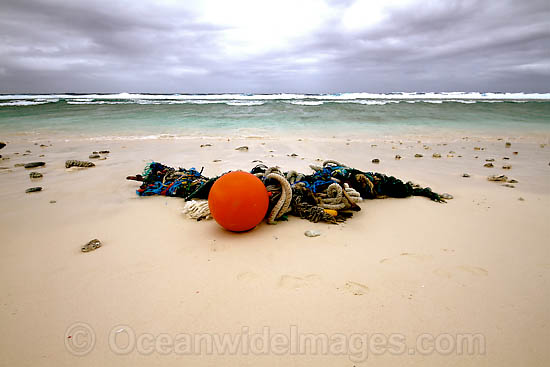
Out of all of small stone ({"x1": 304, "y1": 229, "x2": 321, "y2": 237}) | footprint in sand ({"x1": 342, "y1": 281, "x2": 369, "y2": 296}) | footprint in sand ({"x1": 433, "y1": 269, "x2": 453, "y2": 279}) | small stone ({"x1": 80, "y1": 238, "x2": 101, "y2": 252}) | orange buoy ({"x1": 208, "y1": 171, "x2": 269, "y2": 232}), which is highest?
orange buoy ({"x1": 208, "y1": 171, "x2": 269, "y2": 232})

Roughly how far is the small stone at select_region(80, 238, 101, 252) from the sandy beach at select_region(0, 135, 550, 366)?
0.07m

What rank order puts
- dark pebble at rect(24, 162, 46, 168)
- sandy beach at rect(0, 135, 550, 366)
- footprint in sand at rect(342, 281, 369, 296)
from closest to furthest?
sandy beach at rect(0, 135, 550, 366) < footprint in sand at rect(342, 281, 369, 296) < dark pebble at rect(24, 162, 46, 168)

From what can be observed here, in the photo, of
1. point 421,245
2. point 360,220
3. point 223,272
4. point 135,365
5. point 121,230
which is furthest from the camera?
point 360,220

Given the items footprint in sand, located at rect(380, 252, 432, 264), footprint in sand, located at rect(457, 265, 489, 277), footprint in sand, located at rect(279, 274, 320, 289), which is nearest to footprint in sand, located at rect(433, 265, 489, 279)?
footprint in sand, located at rect(457, 265, 489, 277)

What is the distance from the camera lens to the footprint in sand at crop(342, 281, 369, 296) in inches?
77.2

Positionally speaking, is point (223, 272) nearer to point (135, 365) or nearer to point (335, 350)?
point (135, 365)

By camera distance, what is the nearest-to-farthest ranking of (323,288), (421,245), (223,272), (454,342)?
1. (454,342)
2. (323,288)
3. (223,272)
4. (421,245)

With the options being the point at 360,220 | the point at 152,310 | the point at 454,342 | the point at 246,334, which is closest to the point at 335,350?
the point at 246,334

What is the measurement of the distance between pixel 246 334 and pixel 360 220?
1959mm

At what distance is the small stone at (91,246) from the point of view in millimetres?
2502

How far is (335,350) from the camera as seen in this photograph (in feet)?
5.11

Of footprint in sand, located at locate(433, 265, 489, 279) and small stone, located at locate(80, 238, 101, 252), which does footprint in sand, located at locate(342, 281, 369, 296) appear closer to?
footprint in sand, located at locate(433, 265, 489, 279)

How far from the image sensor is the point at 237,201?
98.4 inches

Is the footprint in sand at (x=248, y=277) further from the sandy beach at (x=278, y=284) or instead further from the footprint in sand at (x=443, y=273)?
the footprint in sand at (x=443, y=273)
